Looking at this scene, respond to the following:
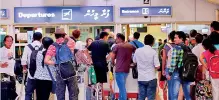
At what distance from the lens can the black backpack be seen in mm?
7211

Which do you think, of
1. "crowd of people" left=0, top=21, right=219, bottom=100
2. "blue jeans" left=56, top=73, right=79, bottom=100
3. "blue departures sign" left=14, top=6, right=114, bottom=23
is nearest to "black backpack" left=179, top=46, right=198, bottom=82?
"crowd of people" left=0, top=21, right=219, bottom=100

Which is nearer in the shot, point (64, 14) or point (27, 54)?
point (27, 54)

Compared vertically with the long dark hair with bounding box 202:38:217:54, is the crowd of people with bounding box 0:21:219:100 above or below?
below

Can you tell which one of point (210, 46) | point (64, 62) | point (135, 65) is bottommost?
point (135, 65)

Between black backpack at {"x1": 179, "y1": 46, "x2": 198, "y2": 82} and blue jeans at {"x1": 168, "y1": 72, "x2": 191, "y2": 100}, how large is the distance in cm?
11

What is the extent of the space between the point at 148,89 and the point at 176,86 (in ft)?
1.56

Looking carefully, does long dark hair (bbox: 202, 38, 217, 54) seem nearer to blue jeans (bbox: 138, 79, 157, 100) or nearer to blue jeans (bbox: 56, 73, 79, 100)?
blue jeans (bbox: 138, 79, 157, 100)

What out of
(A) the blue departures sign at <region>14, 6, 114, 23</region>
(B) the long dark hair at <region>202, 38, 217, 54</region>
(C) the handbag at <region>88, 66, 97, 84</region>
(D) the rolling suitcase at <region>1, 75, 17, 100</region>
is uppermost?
(A) the blue departures sign at <region>14, 6, 114, 23</region>

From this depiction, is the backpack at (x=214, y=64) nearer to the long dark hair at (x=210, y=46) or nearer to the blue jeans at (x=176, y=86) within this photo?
the long dark hair at (x=210, y=46)

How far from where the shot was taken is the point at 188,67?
724 cm

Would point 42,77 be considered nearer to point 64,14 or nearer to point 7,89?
point 7,89

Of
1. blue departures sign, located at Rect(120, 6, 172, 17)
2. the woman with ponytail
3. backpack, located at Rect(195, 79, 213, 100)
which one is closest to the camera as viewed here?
backpack, located at Rect(195, 79, 213, 100)

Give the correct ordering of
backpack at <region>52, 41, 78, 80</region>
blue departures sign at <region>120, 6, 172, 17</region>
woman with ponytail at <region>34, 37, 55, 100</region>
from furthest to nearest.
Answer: blue departures sign at <region>120, 6, 172, 17</region> < woman with ponytail at <region>34, 37, 55, 100</region> < backpack at <region>52, 41, 78, 80</region>

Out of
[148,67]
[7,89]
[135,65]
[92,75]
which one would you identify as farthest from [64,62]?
[135,65]
